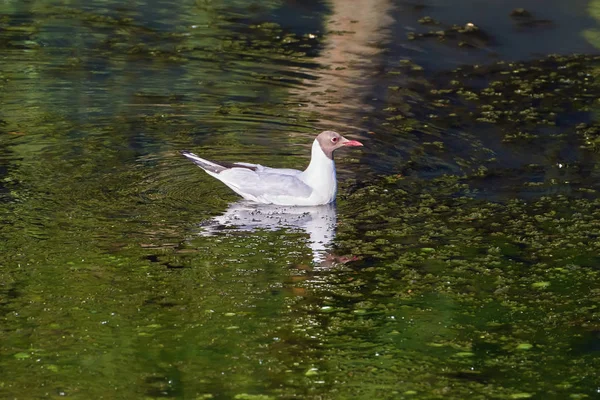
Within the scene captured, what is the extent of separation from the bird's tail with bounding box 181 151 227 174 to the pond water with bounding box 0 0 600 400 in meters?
0.27

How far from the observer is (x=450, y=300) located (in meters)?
9.69

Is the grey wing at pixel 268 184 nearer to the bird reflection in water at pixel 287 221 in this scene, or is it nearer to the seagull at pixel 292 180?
the seagull at pixel 292 180

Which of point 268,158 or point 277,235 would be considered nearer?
point 277,235

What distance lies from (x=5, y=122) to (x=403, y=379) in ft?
24.7

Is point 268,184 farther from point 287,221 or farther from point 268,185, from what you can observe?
point 287,221

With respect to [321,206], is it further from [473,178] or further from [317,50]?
[317,50]

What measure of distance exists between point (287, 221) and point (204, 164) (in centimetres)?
132

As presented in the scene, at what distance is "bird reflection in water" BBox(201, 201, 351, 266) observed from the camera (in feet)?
35.4

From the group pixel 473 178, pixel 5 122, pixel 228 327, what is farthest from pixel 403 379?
pixel 5 122

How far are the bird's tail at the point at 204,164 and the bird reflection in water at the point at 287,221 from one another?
409 mm

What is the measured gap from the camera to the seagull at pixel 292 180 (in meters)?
12.1

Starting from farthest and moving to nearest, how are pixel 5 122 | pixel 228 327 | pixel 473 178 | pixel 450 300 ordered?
pixel 5 122
pixel 473 178
pixel 450 300
pixel 228 327

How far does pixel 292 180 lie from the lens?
12.2 m

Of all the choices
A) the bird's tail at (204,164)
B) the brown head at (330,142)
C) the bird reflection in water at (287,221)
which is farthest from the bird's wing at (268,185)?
the brown head at (330,142)
